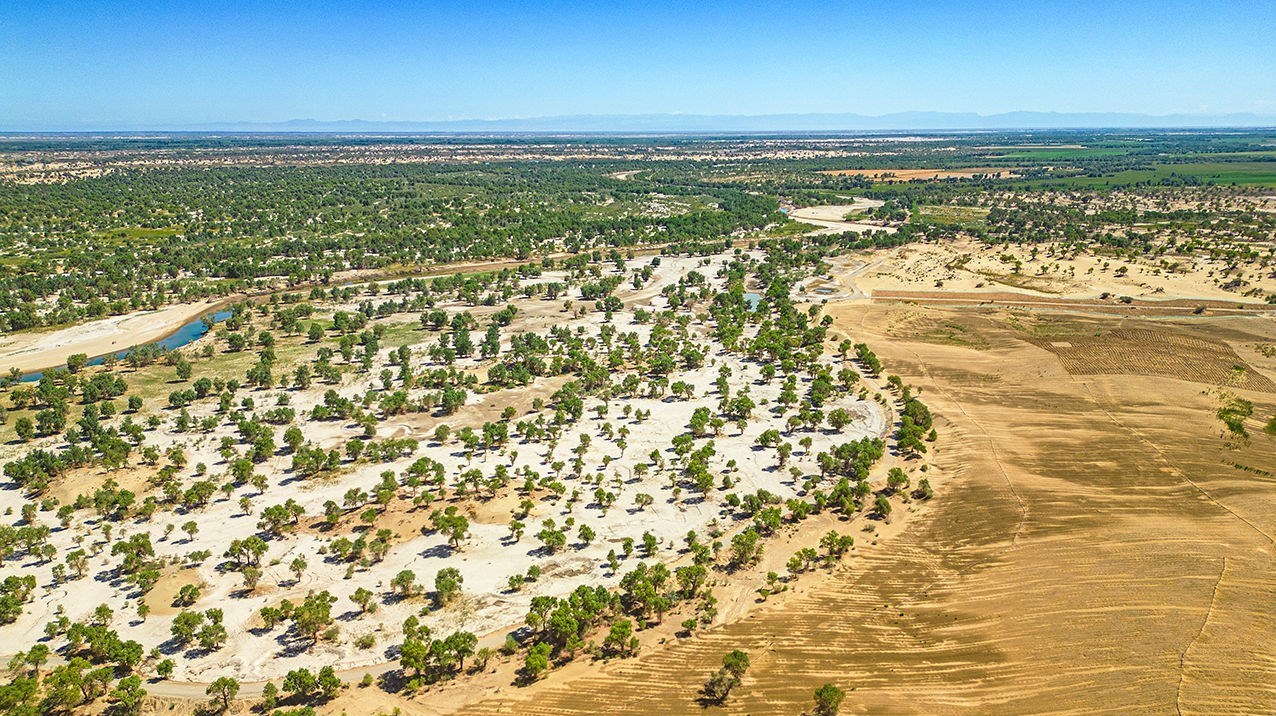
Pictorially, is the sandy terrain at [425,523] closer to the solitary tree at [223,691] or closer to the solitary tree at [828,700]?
the solitary tree at [223,691]

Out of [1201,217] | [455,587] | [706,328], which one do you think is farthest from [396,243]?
[1201,217]

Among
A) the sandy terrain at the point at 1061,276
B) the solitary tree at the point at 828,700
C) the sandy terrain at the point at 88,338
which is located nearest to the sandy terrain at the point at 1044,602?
the solitary tree at the point at 828,700

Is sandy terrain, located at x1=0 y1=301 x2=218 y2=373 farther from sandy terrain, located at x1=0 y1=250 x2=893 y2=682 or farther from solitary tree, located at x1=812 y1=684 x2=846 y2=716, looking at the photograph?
solitary tree, located at x1=812 y1=684 x2=846 y2=716

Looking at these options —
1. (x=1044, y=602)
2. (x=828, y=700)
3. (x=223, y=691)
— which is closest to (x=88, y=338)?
(x=223, y=691)

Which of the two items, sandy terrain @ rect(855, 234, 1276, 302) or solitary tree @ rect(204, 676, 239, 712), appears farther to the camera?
sandy terrain @ rect(855, 234, 1276, 302)

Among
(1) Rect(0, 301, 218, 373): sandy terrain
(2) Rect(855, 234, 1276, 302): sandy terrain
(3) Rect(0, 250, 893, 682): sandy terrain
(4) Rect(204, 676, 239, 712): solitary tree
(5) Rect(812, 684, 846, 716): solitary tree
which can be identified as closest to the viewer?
(5) Rect(812, 684, 846, 716): solitary tree

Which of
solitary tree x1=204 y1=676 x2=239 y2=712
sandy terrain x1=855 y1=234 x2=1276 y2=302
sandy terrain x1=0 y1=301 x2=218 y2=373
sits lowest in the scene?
solitary tree x1=204 y1=676 x2=239 y2=712

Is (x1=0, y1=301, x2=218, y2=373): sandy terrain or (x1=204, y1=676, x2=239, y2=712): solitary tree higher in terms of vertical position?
(x1=0, y1=301, x2=218, y2=373): sandy terrain

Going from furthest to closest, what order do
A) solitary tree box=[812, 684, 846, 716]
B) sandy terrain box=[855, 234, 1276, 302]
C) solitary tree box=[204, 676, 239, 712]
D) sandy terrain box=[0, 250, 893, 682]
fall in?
sandy terrain box=[855, 234, 1276, 302]
sandy terrain box=[0, 250, 893, 682]
solitary tree box=[204, 676, 239, 712]
solitary tree box=[812, 684, 846, 716]

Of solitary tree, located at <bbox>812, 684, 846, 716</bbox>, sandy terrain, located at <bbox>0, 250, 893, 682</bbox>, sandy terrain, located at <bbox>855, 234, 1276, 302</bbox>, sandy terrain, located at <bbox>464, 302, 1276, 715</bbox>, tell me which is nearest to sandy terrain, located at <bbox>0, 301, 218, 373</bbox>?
sandy terrain, located at <bbox>0, 250, 893, 682</bbox>
